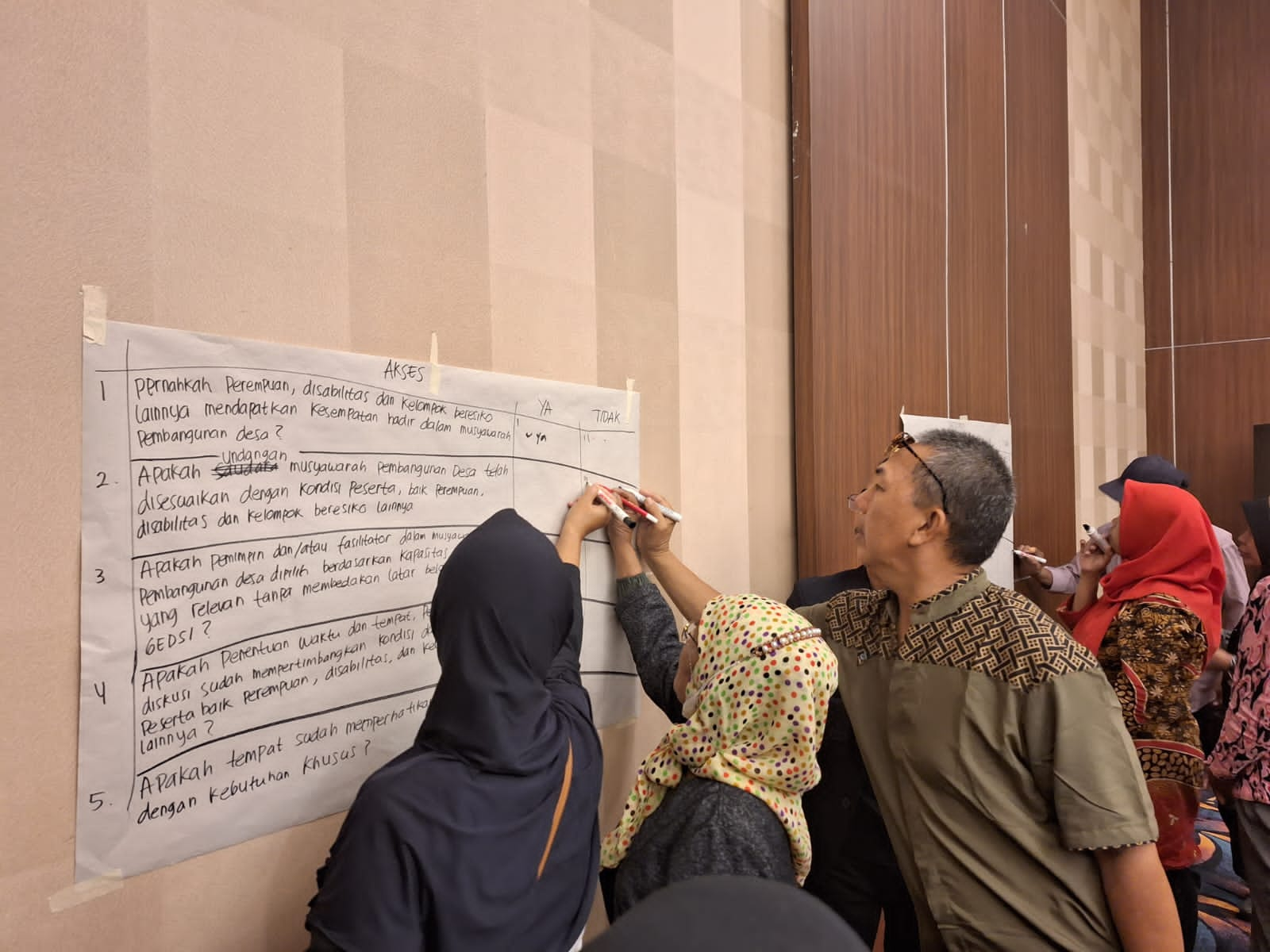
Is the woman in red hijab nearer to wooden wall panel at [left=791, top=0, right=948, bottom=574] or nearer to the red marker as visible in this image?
wooden wall panel at [left=791, top=0, right=948, bottom=574]

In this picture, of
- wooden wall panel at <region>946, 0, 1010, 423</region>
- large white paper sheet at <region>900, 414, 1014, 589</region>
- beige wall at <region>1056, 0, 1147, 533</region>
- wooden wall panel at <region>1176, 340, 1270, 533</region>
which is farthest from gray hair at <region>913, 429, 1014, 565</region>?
wooden wall panel at <region>1176, 340, 1270, 533</region>

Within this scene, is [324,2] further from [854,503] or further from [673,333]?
[854,503]

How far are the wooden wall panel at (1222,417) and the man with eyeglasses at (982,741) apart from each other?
4.38 meters

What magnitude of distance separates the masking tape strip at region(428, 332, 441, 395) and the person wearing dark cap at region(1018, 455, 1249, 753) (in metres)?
2.27

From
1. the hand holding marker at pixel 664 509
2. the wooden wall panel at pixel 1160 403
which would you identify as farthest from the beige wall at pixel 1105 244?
the hand holding marker at pixel 664 509

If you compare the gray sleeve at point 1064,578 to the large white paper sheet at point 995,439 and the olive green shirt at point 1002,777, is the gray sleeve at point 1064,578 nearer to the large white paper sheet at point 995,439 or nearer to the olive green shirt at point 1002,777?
the large white paper sheet at point 995,439

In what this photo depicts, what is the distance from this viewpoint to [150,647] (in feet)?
3.36

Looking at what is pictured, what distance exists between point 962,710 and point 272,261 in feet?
4.15

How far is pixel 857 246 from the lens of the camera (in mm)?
2324

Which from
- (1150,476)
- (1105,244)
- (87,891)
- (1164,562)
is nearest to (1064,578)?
(1150,476)

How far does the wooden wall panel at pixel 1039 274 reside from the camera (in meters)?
3.30

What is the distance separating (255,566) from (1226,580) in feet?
10.7

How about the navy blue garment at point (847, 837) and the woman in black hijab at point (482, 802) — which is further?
the navy blue garment at point (847, 837)

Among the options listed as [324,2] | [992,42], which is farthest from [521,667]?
[992,42]
